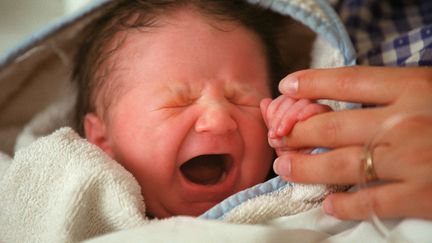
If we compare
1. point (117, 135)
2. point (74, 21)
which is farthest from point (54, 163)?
point (74, 21)

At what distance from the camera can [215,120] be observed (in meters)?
0.83

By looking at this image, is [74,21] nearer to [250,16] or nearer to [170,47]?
[170,47]

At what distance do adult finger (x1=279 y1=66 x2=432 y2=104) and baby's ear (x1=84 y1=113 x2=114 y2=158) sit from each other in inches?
15.3

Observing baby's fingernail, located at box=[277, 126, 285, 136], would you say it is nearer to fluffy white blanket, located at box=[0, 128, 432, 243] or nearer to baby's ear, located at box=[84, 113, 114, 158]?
fluffy white blanket, located at box=[0, 128, 432, 243]

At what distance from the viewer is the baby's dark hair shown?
0.98 meters

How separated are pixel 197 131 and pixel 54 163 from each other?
233 millimetres

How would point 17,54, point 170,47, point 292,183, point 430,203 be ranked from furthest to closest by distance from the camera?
point 17,54 < point 170,47 < point 292,183 < point 430,203

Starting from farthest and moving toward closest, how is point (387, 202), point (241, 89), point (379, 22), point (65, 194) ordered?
point (379, 22), point (241, 89), point (65, 194), point (387, 202)

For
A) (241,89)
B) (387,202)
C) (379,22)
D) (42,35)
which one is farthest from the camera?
(379,22)

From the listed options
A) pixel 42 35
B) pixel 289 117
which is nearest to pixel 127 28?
pixel 42 35

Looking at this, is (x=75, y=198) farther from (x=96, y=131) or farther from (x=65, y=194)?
(x=96, y=131)

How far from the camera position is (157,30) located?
0.94 metres

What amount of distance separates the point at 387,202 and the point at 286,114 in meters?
0.19

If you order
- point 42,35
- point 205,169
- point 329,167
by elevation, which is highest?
point 42,35
